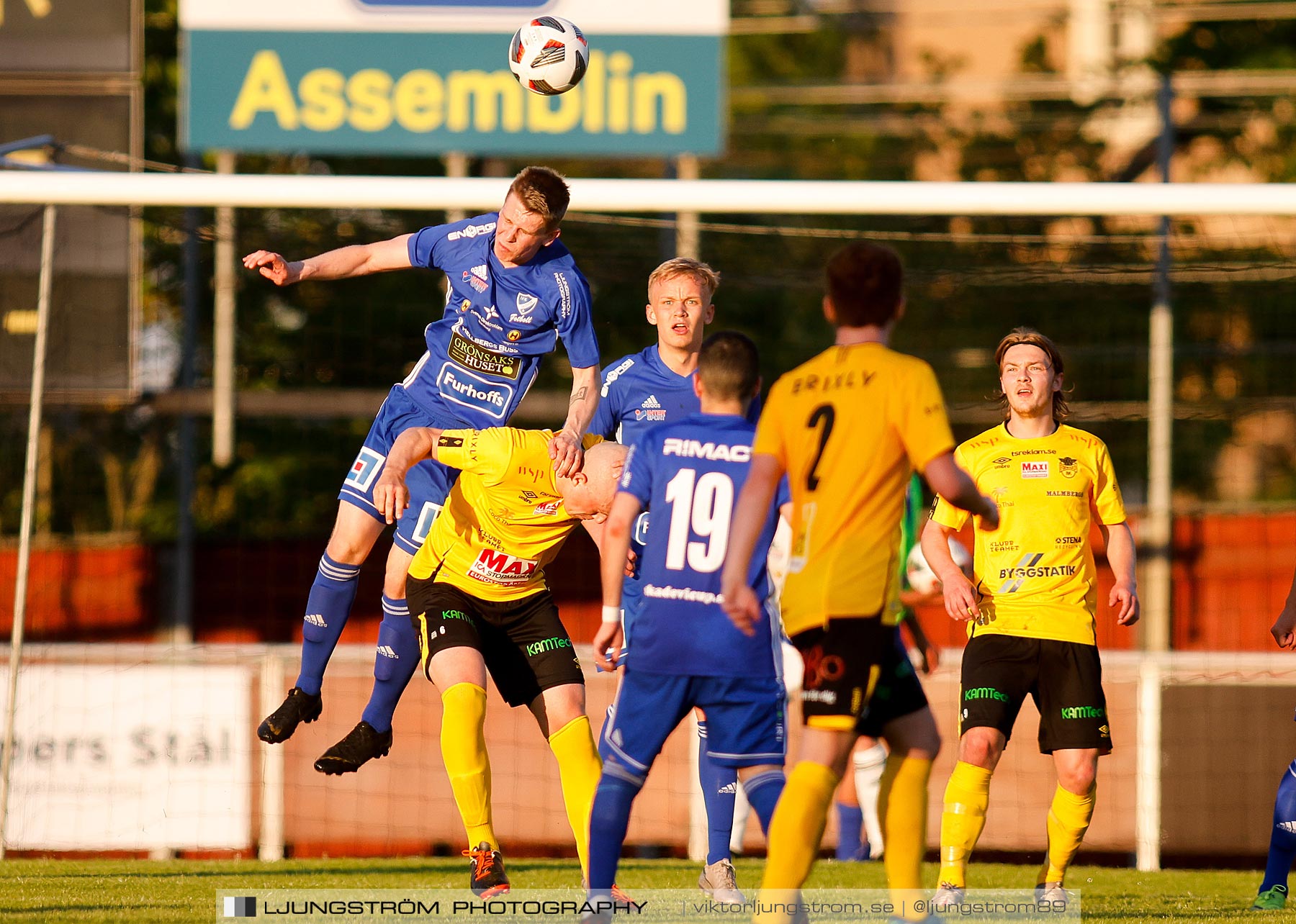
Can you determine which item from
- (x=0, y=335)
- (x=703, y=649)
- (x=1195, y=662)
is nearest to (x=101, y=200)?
(x=0, y=335)

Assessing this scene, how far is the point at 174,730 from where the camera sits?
9539mm

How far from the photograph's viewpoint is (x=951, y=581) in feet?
19.4

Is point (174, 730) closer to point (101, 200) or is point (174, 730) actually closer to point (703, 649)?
point (101, 200)

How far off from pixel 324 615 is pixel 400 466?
147cm

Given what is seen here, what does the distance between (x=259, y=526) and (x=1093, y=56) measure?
17370 millimetres

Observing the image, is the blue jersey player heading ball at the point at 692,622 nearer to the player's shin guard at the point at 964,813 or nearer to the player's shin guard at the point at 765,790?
the player's shin guard at the point at 765,790

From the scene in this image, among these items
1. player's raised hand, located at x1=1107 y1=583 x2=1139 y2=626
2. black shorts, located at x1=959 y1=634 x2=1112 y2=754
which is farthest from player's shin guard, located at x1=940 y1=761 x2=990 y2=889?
player's raised hand, located at x1=1107 y1=583 x2=1139 y2=626

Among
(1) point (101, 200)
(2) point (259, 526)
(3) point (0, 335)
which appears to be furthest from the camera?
(2) point (259, 526)

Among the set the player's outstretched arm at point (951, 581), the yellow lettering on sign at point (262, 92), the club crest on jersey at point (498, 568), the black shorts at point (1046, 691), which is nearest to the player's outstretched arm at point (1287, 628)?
the black shorts at point (1046, 691)

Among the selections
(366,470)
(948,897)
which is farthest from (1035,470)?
(366,470)

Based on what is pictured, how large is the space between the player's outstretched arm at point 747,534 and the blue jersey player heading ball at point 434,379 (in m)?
1.96

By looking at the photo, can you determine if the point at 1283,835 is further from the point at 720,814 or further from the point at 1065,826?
the point at 720,814

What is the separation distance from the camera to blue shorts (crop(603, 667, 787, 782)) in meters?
4.91

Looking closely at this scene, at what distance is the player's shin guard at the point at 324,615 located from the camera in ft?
23.3
